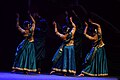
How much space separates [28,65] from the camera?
7574mm

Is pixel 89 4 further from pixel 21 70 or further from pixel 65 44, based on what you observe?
pixel 21 70

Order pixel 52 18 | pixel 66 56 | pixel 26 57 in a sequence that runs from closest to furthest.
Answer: pixel 26 57, pixel 66 56, pixel 52 18

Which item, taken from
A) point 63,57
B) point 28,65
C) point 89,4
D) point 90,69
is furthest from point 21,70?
point 89,4

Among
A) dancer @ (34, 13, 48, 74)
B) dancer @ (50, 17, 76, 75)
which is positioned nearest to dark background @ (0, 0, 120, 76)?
dancer @ (34, 13, 48, 74)

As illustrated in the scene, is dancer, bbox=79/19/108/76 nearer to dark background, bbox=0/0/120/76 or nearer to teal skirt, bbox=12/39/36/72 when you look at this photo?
dark background, bbox=0/0/120/76

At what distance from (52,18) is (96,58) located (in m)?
1.44

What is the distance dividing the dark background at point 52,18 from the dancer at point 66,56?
392mm

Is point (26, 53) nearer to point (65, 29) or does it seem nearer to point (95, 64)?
point (65, 29)

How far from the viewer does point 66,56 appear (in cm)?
765

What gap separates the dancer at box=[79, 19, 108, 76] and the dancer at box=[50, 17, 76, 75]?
1.02 feet

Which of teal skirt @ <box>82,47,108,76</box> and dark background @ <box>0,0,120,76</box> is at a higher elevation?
dark background @ <box>0,0,120,76</box>

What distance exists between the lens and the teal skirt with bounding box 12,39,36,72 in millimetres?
7559

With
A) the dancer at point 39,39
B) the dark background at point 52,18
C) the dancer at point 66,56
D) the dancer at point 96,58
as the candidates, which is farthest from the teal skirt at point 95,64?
the dancer at point 39,39

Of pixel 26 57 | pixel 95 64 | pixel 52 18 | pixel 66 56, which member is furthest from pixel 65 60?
pixel 52 18
